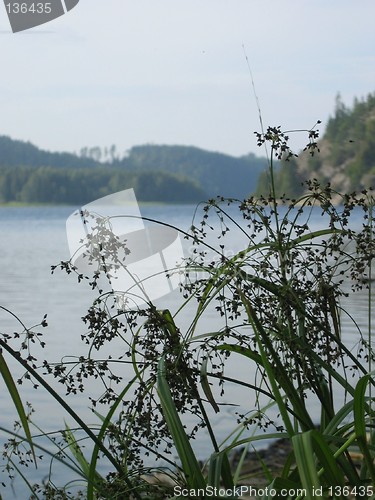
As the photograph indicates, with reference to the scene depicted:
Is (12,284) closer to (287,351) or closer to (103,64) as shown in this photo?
(287,351)

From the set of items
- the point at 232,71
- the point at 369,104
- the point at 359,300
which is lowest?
the point at 359,300

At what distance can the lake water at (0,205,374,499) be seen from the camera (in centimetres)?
365

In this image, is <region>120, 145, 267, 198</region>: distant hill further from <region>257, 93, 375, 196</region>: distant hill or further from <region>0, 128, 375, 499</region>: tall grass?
<region>0, 128, 375, 499</region>: tall grass

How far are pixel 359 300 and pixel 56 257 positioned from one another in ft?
23.4

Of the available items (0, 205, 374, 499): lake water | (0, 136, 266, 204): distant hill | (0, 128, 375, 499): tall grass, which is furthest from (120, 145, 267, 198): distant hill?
(0, 128, 375, 499): tall grass

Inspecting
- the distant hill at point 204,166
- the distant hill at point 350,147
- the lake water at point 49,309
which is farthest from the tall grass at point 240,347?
the distant hill at point 204,166

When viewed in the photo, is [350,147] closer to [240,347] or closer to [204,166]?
[204,166]

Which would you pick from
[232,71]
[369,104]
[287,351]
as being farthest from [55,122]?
[287,351]

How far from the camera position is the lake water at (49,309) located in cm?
365

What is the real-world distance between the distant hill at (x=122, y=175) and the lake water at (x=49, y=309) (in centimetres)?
158

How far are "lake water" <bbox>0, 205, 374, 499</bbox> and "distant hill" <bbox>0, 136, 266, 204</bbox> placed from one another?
1579 millimetres

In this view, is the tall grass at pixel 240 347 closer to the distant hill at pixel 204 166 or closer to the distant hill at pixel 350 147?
the distant hill at pixel 350 147

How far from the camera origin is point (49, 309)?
23.5ft

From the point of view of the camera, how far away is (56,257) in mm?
13203
